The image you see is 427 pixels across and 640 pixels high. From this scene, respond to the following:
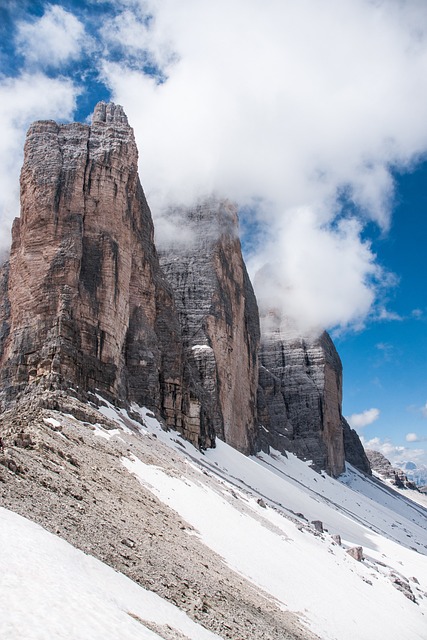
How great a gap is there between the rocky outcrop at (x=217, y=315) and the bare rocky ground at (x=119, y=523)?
104 ft

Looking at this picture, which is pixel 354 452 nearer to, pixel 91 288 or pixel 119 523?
pixel 91 288

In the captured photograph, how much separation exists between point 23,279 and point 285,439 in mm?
60224

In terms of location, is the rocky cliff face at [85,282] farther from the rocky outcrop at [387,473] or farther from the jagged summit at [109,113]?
the rocky outcrop at [387,473]

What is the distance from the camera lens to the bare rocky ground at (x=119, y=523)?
39.2 feet

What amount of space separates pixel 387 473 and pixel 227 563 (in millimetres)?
122602

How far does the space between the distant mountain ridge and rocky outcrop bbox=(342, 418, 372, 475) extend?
5273 centimetres

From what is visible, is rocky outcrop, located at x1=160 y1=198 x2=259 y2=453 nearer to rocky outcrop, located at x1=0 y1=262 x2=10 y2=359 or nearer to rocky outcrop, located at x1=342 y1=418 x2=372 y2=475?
rocky outcrop, located at x1=0 y1=262 x2=10 y2=359

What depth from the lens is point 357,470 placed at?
109 meters

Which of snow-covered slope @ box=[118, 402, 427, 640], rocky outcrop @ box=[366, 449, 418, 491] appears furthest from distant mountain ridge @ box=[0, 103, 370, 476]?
rocky outcrop @ box=[366, 449, 418, 491]

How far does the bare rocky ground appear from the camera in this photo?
39.2 ft

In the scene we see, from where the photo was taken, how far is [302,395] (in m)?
98.1

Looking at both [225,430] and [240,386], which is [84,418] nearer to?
[225,430]

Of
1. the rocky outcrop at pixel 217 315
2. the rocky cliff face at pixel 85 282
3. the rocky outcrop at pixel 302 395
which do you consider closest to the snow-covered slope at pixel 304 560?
the rocky cliff face at pixel 85 282

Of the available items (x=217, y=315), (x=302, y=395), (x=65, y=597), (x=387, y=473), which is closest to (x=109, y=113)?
(x=217, y=315)
